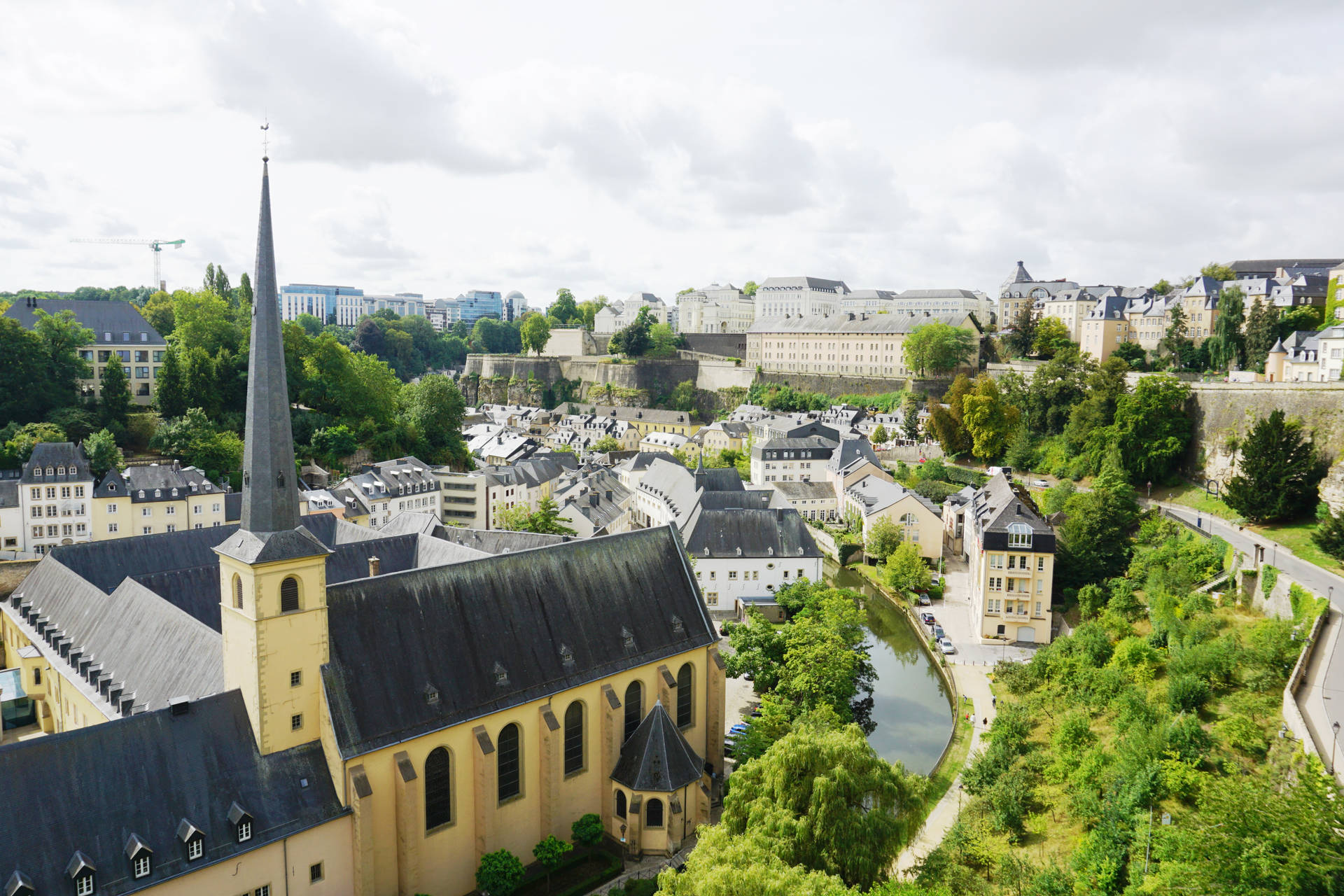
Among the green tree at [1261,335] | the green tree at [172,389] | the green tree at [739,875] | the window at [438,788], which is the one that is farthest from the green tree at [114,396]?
the green tree at [1261,335]

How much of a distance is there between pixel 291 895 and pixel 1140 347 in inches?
3553

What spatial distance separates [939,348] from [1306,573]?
70872mm

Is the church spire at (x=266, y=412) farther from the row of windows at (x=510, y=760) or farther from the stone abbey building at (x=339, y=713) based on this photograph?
the row of windows at (x=510, y=760)

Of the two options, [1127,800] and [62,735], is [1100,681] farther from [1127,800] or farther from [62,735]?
[62,735]

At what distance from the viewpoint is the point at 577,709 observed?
26.5 meters

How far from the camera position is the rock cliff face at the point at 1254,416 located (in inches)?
1836

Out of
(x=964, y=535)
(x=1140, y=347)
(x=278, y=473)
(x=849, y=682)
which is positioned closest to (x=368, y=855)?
(x=278, y=473)

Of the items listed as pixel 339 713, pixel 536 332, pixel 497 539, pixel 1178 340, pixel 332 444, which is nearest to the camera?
pixel 339 713

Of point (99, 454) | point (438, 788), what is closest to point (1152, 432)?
point (438, 788)

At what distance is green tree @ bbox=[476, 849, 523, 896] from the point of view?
23156 mm

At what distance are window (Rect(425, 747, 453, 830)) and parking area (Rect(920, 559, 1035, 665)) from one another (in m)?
28.7

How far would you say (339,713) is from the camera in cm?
2155

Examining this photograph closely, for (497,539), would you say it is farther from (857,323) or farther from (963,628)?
(857,323)

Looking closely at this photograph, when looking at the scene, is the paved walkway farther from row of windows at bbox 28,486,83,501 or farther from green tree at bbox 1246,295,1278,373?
Result: row of windows at bbox 28,486,83,501
